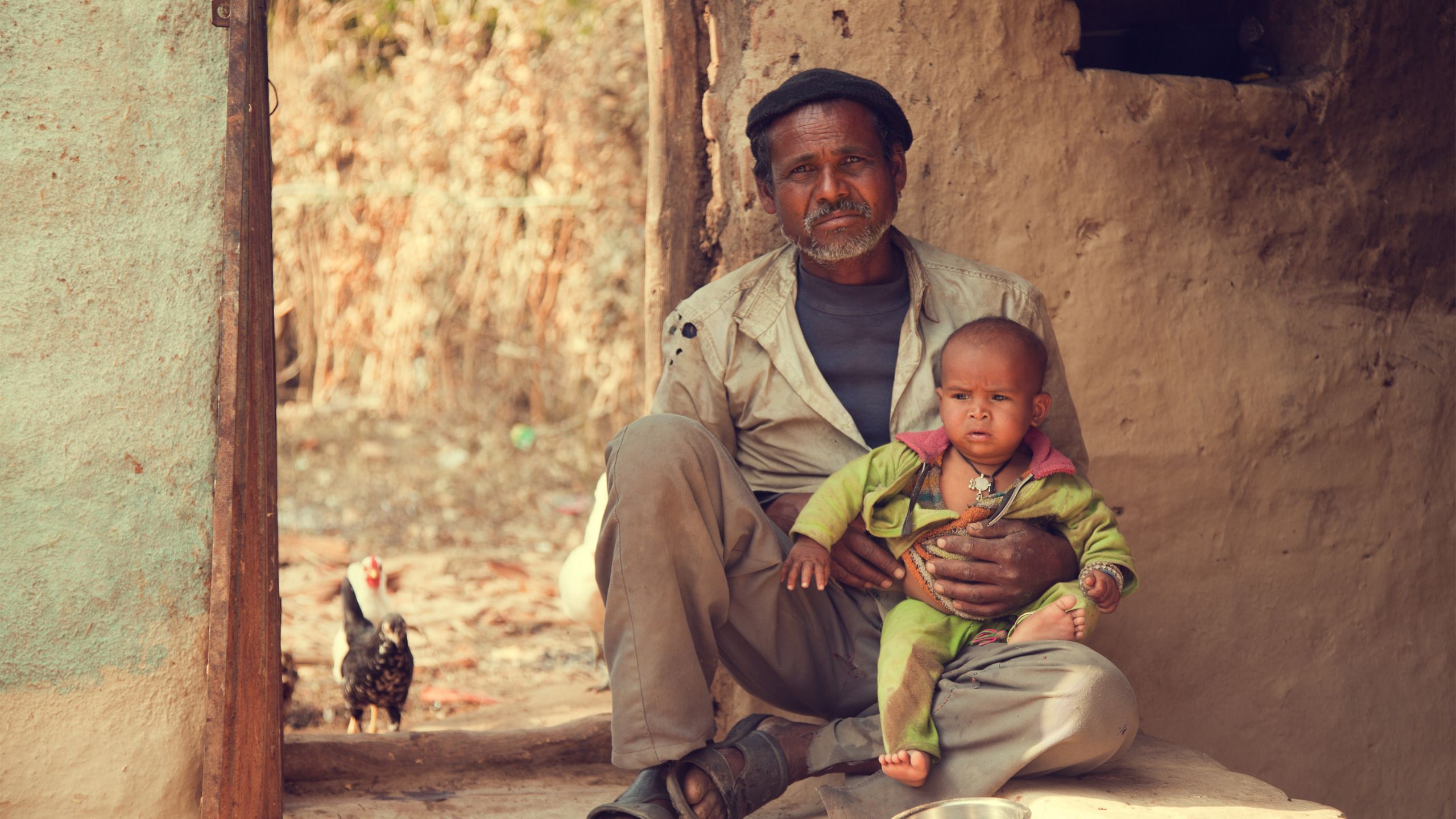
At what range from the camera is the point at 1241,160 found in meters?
3.65

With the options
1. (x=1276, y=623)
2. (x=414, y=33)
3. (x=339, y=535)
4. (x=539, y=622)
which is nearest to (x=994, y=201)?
(x=1276, y=623)

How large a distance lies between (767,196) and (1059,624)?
1314 millimetres

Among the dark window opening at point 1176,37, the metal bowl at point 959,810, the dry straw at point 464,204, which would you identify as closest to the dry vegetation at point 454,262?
the dry straw at point 464,204

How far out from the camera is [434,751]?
3.40 meters

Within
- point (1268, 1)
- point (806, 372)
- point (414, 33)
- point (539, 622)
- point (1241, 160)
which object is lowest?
point (539, 622)

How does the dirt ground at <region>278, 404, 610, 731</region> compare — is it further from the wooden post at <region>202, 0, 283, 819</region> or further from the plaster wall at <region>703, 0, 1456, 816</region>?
the plaster wall at <region>703, 0, 1456, 816</region>

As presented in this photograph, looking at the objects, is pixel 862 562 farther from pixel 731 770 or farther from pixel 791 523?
pixel 731 770

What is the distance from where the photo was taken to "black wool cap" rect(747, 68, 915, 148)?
3.01m

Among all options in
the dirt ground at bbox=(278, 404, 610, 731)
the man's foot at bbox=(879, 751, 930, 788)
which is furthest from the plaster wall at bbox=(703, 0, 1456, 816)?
the dirt ground at bbox=(278, 404, 610, 731)

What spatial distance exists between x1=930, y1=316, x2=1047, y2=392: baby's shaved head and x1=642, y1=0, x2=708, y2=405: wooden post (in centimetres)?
115

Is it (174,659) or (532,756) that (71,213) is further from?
(532,756)

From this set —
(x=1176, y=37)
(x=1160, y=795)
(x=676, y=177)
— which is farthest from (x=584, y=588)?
(x=1176, y=37)

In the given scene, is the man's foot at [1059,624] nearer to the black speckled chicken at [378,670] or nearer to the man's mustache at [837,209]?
the man's mustache at [837,209]

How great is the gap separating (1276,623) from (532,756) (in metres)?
2.15
